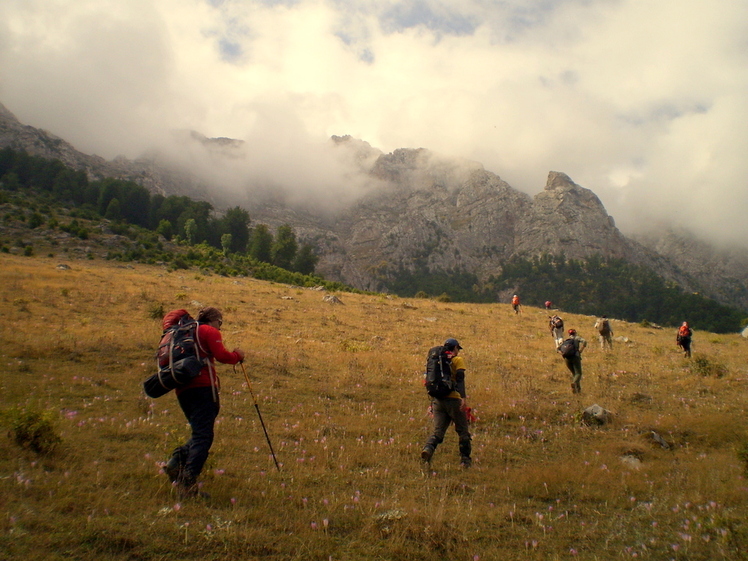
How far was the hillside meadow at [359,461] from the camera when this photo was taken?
479 centimetres

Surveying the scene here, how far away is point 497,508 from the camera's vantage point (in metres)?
6.25

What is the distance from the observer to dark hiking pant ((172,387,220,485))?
5.37 meters

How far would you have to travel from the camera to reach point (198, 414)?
5.50 meters

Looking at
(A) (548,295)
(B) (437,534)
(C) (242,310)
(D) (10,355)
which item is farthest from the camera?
(A) (548,295)

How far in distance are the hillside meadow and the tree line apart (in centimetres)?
6660

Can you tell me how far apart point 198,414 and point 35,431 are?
2640 millimetres

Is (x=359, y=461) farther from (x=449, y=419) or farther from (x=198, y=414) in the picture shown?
(x=198, y=414)

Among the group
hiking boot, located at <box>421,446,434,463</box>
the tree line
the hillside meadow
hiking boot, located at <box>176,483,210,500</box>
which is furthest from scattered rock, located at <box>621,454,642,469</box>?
the tree line

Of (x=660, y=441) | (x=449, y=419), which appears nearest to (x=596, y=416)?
(x=660, y=441)

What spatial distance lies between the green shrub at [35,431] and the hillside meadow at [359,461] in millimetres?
123

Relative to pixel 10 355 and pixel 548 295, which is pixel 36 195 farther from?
pixel 548 295

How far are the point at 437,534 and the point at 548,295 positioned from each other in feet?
461

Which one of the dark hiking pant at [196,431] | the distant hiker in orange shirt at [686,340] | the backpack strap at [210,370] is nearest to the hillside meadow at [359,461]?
the dark hiking pant at [196,431]

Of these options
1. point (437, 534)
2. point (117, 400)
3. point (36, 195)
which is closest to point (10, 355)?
point (117, 400)
